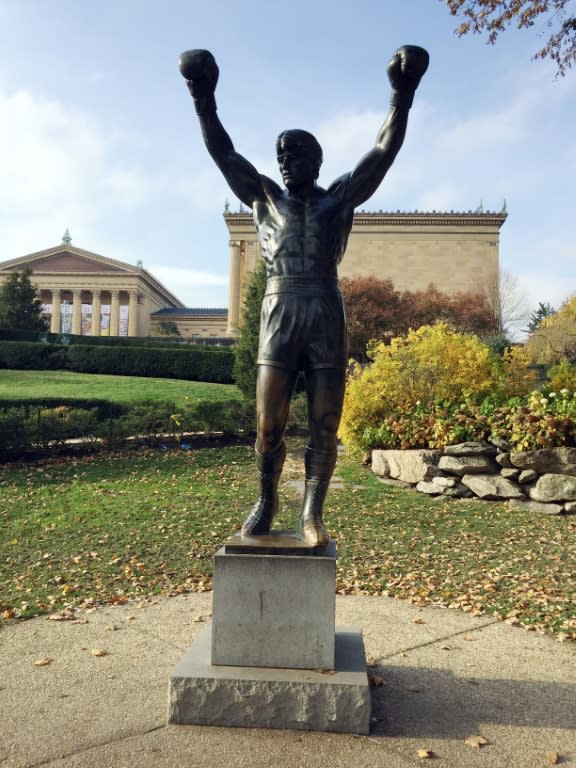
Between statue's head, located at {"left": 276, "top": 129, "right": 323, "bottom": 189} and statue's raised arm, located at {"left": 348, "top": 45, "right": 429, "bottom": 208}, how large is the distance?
0.26m

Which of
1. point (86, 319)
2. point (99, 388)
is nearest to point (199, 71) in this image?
point (99, 388)

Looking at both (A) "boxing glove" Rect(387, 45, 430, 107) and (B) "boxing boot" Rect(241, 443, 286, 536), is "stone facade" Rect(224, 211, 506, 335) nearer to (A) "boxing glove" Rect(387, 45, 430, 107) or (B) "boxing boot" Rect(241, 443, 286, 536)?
(A) "boxing glove" Rect(387, 45, 430, 107)

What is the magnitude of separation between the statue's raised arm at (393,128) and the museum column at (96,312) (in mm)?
59201

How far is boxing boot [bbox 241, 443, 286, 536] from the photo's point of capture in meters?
3.39

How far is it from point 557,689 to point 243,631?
1.93 m

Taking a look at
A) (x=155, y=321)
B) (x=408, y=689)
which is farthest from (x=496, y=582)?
(x=155, y=321)

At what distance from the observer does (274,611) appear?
3.10 meters

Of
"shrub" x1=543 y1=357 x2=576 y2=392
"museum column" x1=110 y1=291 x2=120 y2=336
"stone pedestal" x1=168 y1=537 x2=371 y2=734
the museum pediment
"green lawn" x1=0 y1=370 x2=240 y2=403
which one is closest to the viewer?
"stone pedestal" x1=168 y1=537 x2=371 y2=734

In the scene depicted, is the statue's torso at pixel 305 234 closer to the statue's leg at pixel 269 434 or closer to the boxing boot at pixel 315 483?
the statue's leg at pixel 269 434

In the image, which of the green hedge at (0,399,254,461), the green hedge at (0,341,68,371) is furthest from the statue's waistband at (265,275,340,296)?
the green hedge at (0,341,68,371)

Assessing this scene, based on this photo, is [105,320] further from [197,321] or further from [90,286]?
[197,321]

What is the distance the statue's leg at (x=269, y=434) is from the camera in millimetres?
3354

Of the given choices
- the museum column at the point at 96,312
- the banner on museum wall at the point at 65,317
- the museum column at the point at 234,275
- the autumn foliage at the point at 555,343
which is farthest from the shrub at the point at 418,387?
the banner on museum wall at the point at 65,317

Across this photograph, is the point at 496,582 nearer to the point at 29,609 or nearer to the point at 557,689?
the point at 557,689
